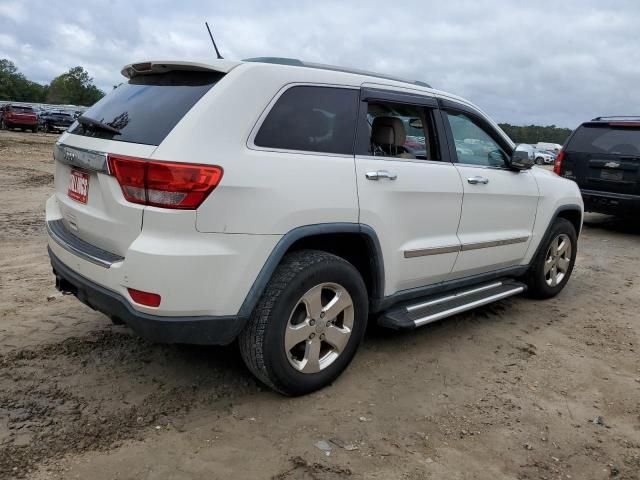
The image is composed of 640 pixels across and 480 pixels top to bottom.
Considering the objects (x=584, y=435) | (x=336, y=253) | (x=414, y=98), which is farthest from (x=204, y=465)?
(x=414, y=98)

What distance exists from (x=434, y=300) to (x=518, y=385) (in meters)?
0.78

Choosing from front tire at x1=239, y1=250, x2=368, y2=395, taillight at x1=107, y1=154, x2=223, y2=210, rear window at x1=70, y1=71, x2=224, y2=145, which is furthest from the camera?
front tire at x1=239, y1=250, x2=368, y2=395

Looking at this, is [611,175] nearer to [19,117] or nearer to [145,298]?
[145,298]

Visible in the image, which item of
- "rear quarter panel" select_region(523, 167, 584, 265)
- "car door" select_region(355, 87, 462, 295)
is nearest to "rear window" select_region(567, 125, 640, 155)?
"rear quarter panel" select_region(523, 167, 584, 265)

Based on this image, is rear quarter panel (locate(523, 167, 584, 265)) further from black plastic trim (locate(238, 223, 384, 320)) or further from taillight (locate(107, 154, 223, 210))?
taillight (locate(107, 154, 223, 210))

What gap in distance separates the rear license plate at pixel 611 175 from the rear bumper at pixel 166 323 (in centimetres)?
769

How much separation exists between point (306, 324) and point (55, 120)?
33.0 meters

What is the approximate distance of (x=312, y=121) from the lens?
3160mm

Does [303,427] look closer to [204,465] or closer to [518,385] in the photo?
[204,465]

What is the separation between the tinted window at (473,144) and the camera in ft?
13.5

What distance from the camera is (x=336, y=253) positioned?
345 cm

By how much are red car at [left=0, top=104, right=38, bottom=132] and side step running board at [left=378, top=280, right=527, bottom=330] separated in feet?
102

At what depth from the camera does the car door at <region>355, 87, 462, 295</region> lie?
3350mm

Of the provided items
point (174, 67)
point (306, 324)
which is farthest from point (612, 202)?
point (174, 67)
